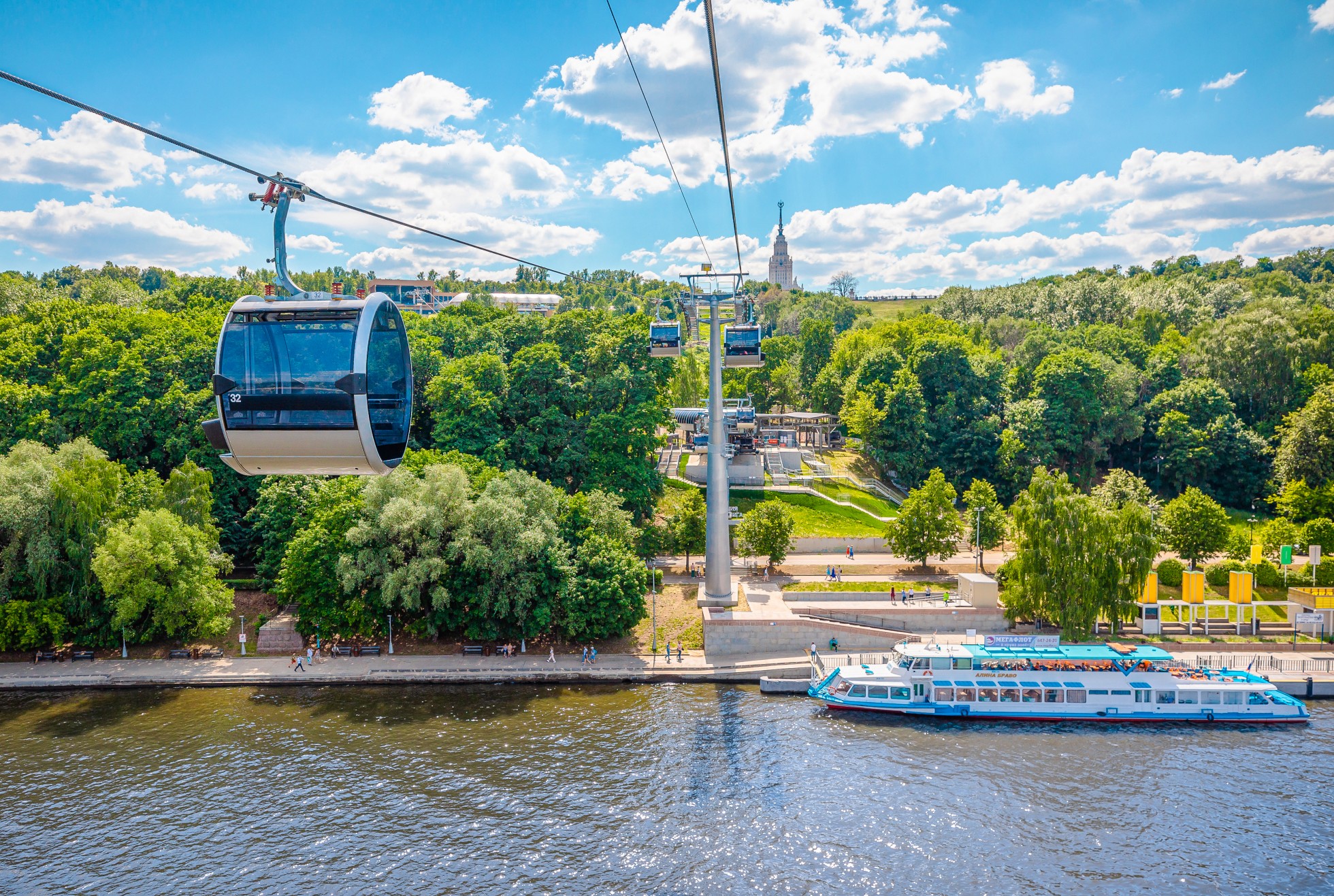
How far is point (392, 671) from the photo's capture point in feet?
113

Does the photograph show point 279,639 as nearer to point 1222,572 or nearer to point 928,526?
point 928,526

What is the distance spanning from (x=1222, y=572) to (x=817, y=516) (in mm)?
22580

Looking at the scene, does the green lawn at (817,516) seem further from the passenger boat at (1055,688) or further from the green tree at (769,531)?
the passenger boat at (1055,688)

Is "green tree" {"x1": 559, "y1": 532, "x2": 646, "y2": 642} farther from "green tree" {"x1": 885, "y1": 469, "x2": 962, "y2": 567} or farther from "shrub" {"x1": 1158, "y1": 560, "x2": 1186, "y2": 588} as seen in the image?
"shrub" {"x1": 1158, "y1": 560, "x2": 1186, "y2": 588}

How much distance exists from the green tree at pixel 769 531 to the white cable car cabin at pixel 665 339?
1191 cm

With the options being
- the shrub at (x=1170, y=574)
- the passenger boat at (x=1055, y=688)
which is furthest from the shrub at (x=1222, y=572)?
the passenger boat at (x=1055, y=688)

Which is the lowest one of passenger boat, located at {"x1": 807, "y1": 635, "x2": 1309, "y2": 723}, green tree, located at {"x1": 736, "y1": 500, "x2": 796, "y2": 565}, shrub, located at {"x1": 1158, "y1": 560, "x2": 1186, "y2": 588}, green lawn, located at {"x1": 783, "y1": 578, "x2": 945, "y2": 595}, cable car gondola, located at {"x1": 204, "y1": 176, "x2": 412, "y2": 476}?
passenger boat, located at {"x1": 807, "y1": 635, "x2": 1309, "y2": 723}

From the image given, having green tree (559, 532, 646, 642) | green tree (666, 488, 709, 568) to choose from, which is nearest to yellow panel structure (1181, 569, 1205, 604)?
green tree (666, 488, 709, 568)

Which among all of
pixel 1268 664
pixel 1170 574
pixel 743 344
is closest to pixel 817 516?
pixel 1170 574

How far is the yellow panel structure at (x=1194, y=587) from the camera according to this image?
3934 cm

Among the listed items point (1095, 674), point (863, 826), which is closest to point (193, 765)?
point (863, 826)

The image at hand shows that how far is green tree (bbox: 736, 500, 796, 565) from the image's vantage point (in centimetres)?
4328

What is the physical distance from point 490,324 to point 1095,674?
48442 mm

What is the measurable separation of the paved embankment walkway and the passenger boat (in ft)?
13.3
